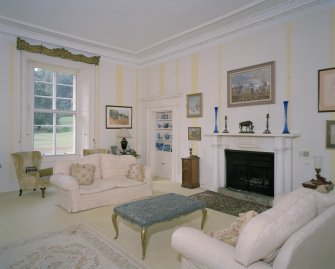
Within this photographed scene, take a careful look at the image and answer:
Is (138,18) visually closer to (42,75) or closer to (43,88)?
(42,75)

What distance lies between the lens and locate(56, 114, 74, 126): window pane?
6504 millimetres

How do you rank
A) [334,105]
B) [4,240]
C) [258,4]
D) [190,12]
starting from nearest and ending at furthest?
1. [4,240]
2. [334,105]
3. [258,4]
4. [190,12]

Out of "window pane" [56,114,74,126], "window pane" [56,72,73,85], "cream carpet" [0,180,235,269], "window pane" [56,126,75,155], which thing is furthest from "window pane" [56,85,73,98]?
"cream carpet" [0,180,235,269]

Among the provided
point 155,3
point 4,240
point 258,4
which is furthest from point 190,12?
point 4,240

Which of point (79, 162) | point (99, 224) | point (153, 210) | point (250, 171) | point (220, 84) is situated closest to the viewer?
point (153, 210)

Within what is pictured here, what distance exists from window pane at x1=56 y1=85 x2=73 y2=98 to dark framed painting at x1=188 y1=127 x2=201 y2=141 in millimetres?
3534

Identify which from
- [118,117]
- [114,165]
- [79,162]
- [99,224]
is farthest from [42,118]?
[99,224]

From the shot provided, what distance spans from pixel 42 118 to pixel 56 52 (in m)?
1.74

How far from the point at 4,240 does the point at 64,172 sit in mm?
1625

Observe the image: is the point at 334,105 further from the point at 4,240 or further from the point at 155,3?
the point at 4,240

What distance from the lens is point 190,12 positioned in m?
4.80

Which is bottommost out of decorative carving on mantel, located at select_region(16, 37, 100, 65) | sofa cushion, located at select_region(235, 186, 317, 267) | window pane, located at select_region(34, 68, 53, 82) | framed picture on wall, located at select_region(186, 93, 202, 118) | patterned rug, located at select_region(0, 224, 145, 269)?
patterned rug, located at select_region(0, 224, 145, 269)

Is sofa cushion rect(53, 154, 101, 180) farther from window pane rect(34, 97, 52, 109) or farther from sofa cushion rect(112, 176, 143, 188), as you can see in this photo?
window pane rect(34, 97, 52, 109)

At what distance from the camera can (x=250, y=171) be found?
5.20m
